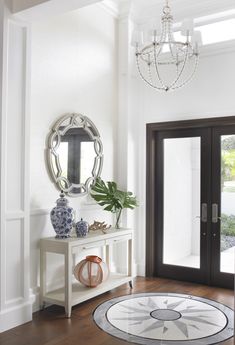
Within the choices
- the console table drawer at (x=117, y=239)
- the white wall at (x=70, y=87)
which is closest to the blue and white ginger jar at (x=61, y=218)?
the white wall at (x=70, y=87)

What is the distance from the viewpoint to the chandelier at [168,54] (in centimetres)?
358

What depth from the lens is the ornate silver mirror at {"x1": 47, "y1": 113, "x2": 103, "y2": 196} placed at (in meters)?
4.17

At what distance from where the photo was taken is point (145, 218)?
17.7 feet

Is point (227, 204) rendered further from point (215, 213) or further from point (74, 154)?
point (74, 154)

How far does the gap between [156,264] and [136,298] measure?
1148 mm

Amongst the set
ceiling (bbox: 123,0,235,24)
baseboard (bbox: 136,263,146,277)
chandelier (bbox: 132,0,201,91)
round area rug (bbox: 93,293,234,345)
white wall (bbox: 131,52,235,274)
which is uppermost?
ceiling (bbox: 123,0,235,24)

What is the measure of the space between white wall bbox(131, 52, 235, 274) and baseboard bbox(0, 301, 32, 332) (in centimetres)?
217

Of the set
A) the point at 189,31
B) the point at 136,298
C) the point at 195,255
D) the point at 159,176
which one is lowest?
the point at 136,298

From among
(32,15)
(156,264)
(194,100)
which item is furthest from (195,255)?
(32,15)

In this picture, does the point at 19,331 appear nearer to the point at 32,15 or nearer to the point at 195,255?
the point at 195,255

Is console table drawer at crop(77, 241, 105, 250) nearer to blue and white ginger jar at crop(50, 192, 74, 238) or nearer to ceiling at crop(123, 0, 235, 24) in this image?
blue and white ginger jar at crop(50, 192, 74, 238)

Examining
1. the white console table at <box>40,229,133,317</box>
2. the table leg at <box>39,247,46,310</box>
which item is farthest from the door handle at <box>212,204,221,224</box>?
the table leg at <box>39,247,46,310</box>

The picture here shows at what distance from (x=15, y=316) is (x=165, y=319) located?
1.45 meters

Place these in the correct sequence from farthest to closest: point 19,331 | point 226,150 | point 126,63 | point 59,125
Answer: point 126,63, point 226,150, point 59,125, point 19,331
